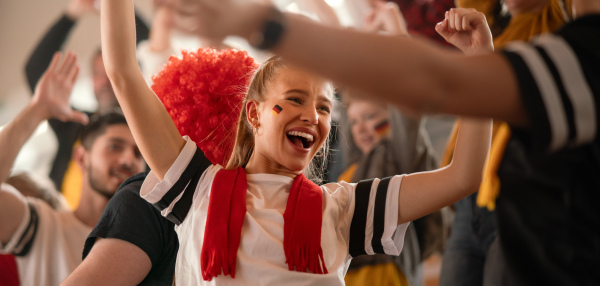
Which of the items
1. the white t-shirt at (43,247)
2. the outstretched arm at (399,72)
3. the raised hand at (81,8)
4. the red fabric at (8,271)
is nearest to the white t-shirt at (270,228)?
the outstretched arm at (399,72)

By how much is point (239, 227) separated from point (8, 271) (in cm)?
131

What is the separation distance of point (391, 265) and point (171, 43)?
6.36 ft

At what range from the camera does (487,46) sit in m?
0.90

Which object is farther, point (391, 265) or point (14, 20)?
point (14, 20)

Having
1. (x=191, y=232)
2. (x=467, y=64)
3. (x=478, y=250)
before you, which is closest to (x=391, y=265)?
(x=478, y=250)

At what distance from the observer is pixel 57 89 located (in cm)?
190

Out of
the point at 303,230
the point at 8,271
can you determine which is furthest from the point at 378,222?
the point at 8,271

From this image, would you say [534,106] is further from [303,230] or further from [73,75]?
[73,75]

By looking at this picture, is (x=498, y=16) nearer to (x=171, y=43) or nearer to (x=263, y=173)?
(x=263, y=173)

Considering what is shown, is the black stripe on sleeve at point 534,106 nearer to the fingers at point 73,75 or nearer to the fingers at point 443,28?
the fingers at point 443,28

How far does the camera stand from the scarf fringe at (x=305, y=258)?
93 centimetres

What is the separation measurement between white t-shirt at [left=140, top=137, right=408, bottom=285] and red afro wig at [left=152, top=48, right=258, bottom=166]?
0.26 m

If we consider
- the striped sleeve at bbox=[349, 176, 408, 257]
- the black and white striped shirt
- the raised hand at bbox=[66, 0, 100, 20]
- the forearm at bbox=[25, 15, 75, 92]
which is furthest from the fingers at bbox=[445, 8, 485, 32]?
the forearm at bbox=[25, 15, 75, 92]

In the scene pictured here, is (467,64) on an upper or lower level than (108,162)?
upper
